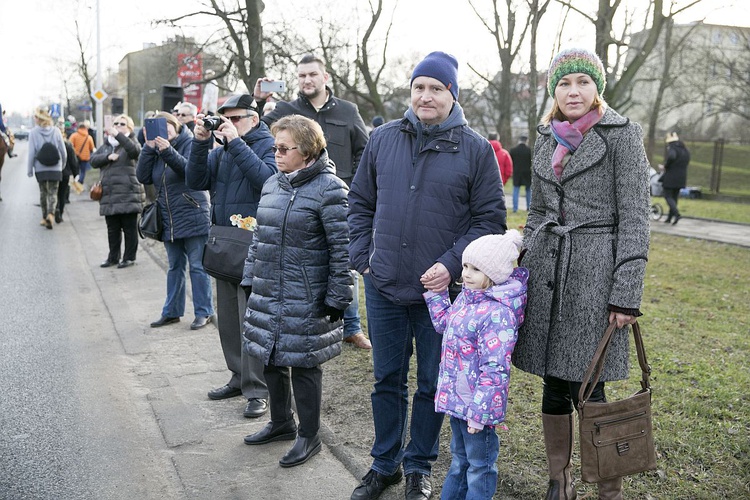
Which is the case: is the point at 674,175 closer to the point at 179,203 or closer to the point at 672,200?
the point at 672,200

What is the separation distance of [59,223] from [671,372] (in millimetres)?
12972

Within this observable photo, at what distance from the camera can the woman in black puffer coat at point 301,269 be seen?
404 cm

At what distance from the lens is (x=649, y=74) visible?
132 feet

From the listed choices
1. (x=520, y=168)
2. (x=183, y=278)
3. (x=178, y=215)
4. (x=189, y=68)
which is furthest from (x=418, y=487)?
(x=189, y=68)

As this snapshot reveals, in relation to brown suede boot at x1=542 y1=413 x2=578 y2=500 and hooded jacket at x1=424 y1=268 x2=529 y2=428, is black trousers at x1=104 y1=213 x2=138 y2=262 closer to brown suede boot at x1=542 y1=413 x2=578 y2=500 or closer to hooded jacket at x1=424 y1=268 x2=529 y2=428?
hooded jacket at x1=424 y1=268 x2=529 y2=428

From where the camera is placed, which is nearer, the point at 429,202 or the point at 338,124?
the point at 429,202

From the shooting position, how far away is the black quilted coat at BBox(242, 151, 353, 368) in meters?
4.03

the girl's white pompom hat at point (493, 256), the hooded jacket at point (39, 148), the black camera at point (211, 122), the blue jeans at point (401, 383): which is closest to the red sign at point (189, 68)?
the hooded jacket at point (39, 148)

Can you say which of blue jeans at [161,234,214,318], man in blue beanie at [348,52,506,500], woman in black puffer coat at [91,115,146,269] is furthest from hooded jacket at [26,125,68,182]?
man in blue beanie at [348,52,506,500]

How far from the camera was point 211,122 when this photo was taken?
15.9 ft

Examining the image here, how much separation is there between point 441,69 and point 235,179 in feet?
7.01

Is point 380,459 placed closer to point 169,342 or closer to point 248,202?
point 248,202

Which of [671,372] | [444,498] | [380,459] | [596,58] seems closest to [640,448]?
[444,498]

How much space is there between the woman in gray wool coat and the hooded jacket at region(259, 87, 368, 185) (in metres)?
2.91
